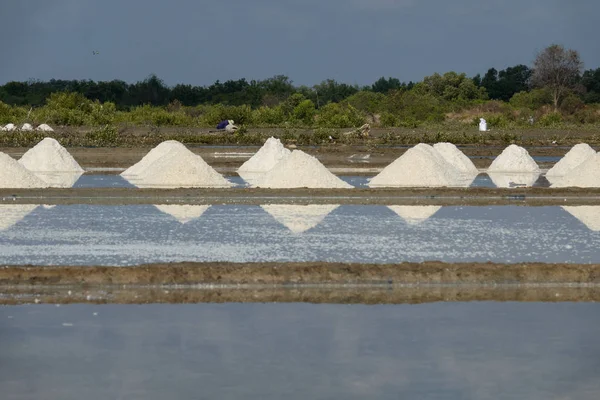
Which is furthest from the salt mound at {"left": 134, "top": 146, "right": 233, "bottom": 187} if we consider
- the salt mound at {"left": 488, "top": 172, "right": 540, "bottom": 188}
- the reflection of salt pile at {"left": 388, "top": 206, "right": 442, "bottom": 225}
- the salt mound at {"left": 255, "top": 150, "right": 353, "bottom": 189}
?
the salt mound at {"left": 488, "top": 172, "right": 540, "bottom": 188}

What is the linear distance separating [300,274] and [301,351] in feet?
6.89

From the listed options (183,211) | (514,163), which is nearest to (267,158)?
(514,163)

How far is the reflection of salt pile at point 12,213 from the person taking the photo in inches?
437

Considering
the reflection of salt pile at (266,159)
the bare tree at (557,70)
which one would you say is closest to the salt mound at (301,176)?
the reflection of salt pile at (266,159)

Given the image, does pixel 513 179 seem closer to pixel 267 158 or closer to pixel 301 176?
pixel 267 158

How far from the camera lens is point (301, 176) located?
1534 cm

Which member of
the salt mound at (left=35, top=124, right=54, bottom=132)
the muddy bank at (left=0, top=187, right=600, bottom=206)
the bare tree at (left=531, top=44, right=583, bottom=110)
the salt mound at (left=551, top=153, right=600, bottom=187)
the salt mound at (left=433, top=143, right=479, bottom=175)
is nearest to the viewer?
the muddy bank at (left=0, top=187, right=600, bottom=206)

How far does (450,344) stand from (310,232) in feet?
15.3

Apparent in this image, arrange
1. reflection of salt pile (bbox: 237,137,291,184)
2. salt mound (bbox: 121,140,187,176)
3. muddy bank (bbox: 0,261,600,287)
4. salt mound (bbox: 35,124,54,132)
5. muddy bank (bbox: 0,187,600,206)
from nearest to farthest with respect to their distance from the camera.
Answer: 1. muddy bank (bbox: 0,261,600,287)
2. muddy bank (bbox: 0,187,600,206)
3. salt mound (bbox: 121,140,187,176)
4. reflection of salt pile (bbox: 237,137,291,184)
5. salt mound (bbox: 35,124,54,132)

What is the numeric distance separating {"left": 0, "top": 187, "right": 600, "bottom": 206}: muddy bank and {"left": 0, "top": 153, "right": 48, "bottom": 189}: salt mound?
0.64 metres

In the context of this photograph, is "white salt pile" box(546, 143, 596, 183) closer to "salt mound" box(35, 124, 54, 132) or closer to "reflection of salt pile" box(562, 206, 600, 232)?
"reflection of salt pile" box(562, 206, 600, 232)

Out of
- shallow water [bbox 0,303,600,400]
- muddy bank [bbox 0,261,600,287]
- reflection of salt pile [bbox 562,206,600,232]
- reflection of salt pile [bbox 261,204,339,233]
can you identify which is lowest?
shallow water [bbox 0,303,600,400]

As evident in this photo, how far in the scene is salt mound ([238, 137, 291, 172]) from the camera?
786 inches

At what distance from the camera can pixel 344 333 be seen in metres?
6.19
